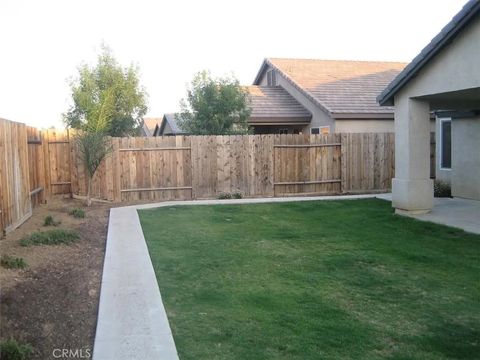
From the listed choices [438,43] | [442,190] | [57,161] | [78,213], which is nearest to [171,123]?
[57,161]

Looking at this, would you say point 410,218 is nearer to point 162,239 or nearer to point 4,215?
point 162,239

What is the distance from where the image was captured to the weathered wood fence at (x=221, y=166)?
16.3 m

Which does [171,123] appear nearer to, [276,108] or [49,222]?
[276,108]

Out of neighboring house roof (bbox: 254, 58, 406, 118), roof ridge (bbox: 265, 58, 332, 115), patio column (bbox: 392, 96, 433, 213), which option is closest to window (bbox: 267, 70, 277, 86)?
neighboring house roof (bbox: 254, 58, 406, 118)

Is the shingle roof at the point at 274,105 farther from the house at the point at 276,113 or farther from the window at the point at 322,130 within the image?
the window at the point at 322,130

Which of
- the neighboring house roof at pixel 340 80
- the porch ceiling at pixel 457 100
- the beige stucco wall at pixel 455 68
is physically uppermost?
the neighboring house roof at pixel 340 80

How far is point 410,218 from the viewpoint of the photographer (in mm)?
11672

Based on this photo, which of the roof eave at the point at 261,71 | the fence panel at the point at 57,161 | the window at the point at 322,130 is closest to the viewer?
the fence panel at the point at 57,161

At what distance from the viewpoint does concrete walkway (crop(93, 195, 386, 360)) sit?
4559 millimetres

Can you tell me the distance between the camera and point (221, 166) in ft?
55.3

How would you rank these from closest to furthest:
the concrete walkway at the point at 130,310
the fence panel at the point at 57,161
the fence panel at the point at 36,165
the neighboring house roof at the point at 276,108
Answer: the concrete walkway at the point at 130,310 → the fence panel at the point at 36,165 → the fence panel at the point at 57,161 → the neighboring house roof at the point at 276,108

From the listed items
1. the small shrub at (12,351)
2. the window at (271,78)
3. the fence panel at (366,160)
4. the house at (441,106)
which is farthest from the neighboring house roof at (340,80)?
the small shrub at (12,351)

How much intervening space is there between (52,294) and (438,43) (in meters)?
8.74

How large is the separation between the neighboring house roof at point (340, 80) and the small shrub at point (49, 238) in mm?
12486
